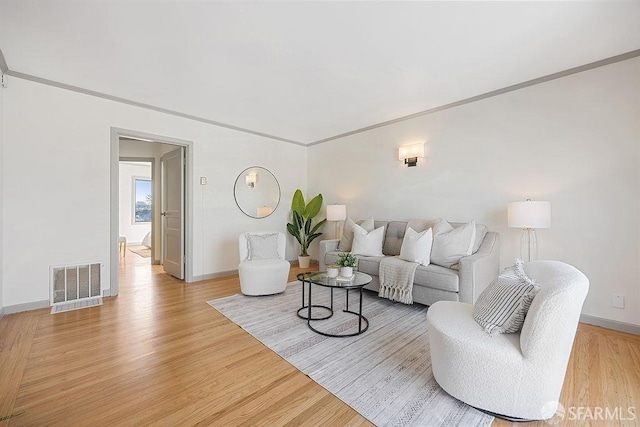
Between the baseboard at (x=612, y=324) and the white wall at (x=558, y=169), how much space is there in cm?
5

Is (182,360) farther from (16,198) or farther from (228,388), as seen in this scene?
(16,198)

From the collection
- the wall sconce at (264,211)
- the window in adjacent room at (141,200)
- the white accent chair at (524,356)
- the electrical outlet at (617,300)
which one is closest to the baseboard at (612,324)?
the electrical outlet at (617,300)

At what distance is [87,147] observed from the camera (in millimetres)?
3174

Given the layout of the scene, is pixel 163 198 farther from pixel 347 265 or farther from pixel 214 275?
pixel 347 265

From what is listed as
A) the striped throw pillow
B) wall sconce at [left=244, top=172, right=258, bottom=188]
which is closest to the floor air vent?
wall sconce at [left=244, top=172, right=258, bottom=188]

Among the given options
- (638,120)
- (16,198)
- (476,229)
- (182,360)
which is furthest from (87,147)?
(638,120)

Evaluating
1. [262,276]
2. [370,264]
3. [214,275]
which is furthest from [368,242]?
[214,275]

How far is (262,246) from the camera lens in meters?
3.64

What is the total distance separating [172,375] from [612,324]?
12.3 feet

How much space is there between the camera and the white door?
164 inches

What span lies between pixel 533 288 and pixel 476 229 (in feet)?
6.01

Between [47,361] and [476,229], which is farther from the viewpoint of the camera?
[476,229]

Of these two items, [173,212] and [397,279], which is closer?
[397,279]

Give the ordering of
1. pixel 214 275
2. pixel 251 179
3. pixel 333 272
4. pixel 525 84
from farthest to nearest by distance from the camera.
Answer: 1. pixel 251 179
2. pixel 214 275
3. pixel 525 84
4. pixel 333 272
